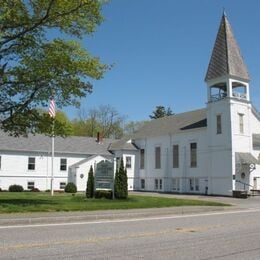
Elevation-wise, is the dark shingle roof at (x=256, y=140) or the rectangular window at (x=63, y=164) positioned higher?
the dark shingle roof at (x=256, y=140)

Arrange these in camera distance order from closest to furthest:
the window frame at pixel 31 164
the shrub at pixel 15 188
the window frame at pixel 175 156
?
the shrub at pixel 15 188, the window frame at pixel 31 164, the window frame at pixel 175 156

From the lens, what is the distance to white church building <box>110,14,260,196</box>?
48.9 meters

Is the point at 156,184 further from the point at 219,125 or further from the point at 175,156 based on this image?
the point at 219,125

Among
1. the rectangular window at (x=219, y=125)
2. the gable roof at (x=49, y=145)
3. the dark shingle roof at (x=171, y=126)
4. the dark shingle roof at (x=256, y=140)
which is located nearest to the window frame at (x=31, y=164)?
the gable roof at (x=49, y=145)

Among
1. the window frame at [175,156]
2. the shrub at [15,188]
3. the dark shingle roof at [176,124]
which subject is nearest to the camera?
the shrub at [15,188]

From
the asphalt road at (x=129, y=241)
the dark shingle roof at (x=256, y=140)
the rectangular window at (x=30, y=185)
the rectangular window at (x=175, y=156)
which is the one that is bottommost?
the asphalt road at (x=129, y=241)

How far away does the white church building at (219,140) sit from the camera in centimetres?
4888

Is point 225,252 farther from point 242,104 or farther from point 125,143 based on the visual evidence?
point 125,143

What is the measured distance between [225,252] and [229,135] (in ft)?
129

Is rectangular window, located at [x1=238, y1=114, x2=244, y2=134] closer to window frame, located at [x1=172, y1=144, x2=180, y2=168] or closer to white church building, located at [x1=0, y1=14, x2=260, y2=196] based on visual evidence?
white church building, located at [x1=0, y1=14, x2=260, y2=196]

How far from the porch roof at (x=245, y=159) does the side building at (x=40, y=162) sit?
1609cm

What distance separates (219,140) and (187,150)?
6.16 meters

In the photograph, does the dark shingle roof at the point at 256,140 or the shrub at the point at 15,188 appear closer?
the shrub at the point at 15,188

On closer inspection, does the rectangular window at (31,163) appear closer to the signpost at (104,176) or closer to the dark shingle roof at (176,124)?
the dark shingle roof at (176,124)
